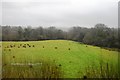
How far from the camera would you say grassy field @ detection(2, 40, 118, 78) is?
5133 millimetres

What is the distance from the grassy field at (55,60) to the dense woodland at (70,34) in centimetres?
8

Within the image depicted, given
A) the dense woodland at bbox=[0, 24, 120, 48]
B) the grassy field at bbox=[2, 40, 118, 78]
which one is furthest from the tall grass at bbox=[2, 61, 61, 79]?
the dense woodland at bbox=[0, 24, 120, 48]

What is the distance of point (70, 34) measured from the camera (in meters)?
5.16

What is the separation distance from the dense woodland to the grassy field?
0.08 metres

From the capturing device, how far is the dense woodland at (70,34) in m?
5.11

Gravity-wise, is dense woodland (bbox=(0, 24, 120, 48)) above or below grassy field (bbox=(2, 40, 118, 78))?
above

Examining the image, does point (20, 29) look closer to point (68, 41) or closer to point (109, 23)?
point (68, 41)

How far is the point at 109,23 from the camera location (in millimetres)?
5184

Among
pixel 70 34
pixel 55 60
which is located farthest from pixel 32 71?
pixel 70 34

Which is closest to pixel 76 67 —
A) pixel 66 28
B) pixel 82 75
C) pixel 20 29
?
pixel 82 75

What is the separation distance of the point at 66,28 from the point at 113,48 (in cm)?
78

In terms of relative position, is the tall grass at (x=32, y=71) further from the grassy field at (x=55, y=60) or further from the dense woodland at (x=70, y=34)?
the dense woodland at (x=70, y=34)

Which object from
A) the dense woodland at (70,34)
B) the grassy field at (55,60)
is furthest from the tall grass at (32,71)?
the dense woodland at (70,34)

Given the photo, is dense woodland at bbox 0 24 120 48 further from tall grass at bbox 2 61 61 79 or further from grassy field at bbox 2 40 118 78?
tall grass at bbox 2 61 61 79
